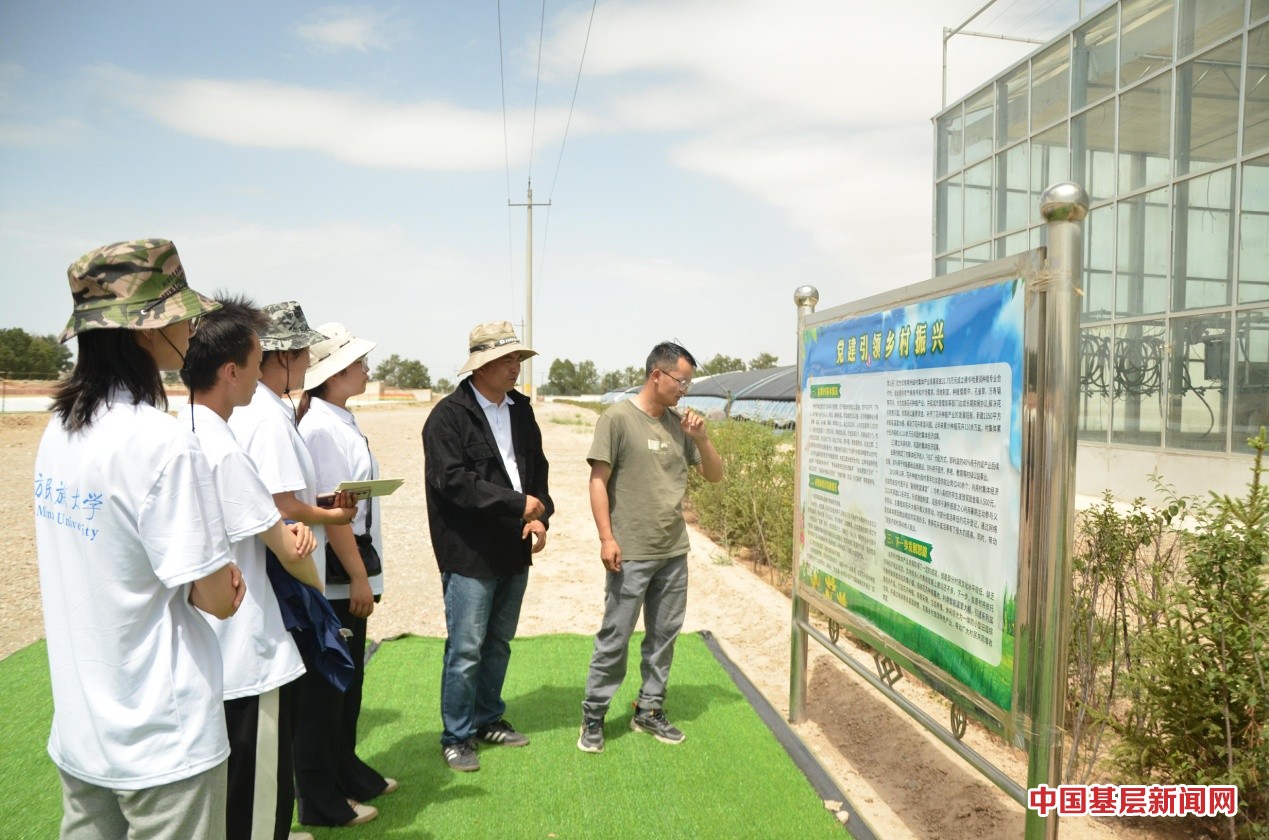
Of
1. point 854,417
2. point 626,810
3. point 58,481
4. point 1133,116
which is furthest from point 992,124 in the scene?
point 58,481

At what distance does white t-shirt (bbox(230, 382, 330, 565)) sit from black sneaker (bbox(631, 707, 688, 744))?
189 cm

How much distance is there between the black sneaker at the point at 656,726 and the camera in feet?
12.4

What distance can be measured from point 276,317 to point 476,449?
945mm

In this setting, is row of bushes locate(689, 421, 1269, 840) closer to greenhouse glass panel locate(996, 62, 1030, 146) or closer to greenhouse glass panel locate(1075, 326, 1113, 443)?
greenhouse glass panel locate(1075, 326, 1113, 443)

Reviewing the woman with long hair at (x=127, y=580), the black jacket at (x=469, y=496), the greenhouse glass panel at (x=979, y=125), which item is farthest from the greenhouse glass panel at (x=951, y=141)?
the woman with long hair at (x=127, y=580)

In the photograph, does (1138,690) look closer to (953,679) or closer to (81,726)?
(953,679)

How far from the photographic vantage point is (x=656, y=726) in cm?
382

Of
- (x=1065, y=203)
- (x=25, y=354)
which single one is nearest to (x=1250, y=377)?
(x=1065, y=203)

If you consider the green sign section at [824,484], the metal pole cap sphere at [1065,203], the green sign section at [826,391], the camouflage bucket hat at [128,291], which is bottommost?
the green sign section at [824,484]

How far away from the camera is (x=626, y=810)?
10.5 ft

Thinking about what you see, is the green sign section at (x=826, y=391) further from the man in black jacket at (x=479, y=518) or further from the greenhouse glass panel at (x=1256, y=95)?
the greenhouse glass panel at (x=1256, y=95)

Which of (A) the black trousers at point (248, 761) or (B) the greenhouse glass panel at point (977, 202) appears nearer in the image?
(A) the black trousers at point (248, 761)

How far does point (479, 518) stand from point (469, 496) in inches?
6.6

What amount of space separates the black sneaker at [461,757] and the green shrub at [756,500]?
439 centimetres
